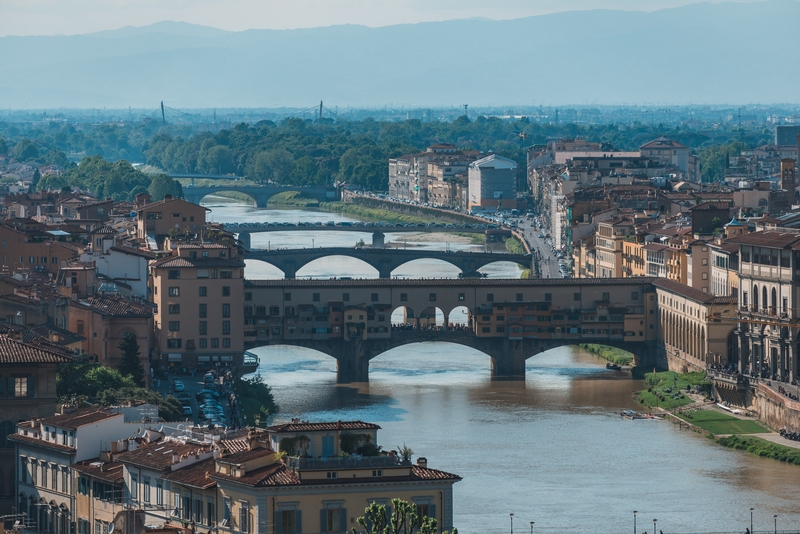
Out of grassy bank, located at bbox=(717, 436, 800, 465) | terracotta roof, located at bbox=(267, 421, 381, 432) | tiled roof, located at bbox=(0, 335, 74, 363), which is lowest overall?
grassy bank, located at bbox=(717, 436, 800, 465)

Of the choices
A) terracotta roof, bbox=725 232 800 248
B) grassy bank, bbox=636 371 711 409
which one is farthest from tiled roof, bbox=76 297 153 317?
terracotta roof, bbox=725 232 800 248

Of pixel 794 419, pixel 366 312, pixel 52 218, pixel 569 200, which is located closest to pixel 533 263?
pixel 569 200

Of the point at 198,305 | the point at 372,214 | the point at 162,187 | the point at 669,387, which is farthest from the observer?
the point at 372,214

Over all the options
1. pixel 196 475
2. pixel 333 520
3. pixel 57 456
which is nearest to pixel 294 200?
pixel 57 456

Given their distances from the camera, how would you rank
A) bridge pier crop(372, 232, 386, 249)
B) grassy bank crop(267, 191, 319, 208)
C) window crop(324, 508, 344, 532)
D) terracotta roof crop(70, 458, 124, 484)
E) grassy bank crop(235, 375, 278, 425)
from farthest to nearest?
grassy bank crop(267, 191, 319, 208) → bridge pier crop(372, 232, 386, 249) → grassy bank crop(235, 375, 278, 425) → terracotta roof crop(70, 458, 124, 484) → window crop(324, 508, 344, 532)

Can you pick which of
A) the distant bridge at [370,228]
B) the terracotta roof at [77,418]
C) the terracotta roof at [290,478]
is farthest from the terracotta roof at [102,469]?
the distant bridge at [370,228]

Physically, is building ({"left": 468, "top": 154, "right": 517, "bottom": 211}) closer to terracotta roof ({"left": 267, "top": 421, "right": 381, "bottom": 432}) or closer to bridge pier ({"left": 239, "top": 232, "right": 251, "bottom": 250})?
bridge pier ({"left": 239, "top": 232, "right": 251, "bottom": 250})

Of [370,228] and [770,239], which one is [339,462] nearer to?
[770,239]
